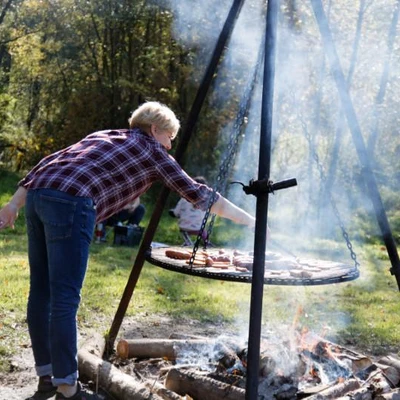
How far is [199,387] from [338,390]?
70cm

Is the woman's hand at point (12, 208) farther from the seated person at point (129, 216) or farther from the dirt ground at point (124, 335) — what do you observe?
the seated person at point (129, 216)

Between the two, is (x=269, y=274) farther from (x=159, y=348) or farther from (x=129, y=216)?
(x=129, y=216)

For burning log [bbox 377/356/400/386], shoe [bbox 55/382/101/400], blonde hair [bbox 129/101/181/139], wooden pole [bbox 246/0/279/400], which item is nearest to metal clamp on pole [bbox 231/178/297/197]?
wooden pole [bbox 246/0/279/400]

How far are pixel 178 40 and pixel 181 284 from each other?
8891 mm

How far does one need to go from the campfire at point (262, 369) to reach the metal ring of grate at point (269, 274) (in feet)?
1.79

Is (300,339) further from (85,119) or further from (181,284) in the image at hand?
(85,119)

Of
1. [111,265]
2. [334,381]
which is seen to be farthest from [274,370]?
[111,265]

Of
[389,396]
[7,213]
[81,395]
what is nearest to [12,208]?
[7,213]

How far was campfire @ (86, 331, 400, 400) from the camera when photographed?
125 inches

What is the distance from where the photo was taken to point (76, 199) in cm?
290

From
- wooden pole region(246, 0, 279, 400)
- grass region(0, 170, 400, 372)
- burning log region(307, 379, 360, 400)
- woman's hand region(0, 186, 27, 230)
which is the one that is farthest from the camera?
grass region(0, 170, 400, 372)

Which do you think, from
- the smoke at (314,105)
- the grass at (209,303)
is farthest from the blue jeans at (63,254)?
the smoke at (314,105)

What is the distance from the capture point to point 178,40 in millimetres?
14484

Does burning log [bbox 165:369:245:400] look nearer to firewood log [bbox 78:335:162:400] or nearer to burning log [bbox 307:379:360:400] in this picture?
firewood log [bbox 78:335:162:400]
